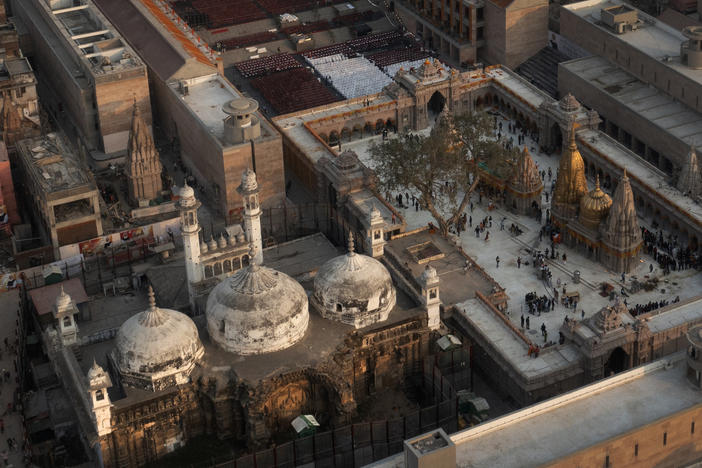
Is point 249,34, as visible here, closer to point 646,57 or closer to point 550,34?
point 550,34

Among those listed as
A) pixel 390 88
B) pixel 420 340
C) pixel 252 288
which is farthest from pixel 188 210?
pixel 390 88

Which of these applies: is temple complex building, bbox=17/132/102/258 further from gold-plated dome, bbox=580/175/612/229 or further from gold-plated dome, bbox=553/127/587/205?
gold-plated dome, bbox=580/175/612/229

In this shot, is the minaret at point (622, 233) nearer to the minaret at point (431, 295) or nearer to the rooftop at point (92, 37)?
the minaret at point (431, 295)

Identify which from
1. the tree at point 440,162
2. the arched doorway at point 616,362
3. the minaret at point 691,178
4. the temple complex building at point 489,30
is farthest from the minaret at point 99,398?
the temple complex building at point 489,30

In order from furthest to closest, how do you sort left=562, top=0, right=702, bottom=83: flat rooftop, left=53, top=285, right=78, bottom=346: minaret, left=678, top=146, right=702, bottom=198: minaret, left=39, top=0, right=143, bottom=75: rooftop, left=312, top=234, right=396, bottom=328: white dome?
left=39, top=0, right=143, bottom=75: rooftop < left=562, top=0, right=702, bottom=83: flat rooftop < left=678, top=146, right=702, bottom=198: minaret < left=53, top=285, right=78, bottom=346: minaret < left=312, top=234, right=396, bottom=328: white dome

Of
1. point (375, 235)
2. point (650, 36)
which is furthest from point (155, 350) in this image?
point (650, 36)

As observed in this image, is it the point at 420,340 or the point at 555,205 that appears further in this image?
the point at 555,205

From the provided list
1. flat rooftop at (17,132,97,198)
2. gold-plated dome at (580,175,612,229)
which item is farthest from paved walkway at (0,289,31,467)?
gold-plated dome at (580,175,612,229)
